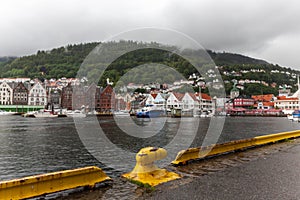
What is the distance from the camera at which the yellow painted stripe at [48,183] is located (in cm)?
551

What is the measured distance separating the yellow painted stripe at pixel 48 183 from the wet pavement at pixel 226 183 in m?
0.32

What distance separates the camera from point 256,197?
5996 millimetres

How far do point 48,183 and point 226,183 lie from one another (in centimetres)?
487

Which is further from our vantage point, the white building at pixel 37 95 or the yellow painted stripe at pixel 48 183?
the white building at pixel 37 95

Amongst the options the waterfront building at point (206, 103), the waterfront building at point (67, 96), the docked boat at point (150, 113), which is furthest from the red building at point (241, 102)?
the waterfront building at point (67, 96)

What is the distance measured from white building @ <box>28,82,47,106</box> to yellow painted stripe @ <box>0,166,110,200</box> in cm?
10013

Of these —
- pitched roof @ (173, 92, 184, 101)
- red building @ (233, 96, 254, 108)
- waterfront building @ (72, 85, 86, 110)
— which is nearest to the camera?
pitched roof @ (173, 92, 184, 101)

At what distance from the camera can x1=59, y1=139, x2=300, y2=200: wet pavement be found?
20.4 ft

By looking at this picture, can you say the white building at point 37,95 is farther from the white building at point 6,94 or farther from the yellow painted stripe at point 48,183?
the yellow painted stripe at point 48,183

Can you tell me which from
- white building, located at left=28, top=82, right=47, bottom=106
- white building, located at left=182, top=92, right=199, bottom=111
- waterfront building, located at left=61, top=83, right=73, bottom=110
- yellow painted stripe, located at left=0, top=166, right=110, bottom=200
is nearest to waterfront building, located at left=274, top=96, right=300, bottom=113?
white building, located at left=182, top=92, right=199, bottom=111

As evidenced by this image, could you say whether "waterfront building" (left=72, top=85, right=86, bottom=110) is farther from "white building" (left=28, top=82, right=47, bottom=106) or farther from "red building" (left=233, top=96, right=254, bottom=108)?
"red building" (left=233, top=96, right=254, bottom=108)

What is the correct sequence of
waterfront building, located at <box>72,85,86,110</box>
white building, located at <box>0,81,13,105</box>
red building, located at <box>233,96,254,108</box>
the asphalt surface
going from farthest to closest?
1. red building, located at <box>233,96,254,108</box>
2. white building, located at <box>0,81,13,105</box>
3. waterfront building, located at <box>72,85,86,110</box>
4. the asphalt surface

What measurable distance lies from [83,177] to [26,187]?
1500 millimetres

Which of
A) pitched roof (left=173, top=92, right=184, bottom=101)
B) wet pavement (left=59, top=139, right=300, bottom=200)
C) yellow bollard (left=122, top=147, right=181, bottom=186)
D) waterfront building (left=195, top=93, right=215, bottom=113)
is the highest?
pitched roof (left=173, top=92, right=184, bottom=101)
